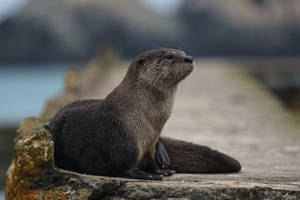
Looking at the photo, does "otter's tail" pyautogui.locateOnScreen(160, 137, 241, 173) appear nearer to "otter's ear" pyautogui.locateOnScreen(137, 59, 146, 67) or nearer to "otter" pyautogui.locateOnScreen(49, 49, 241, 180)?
"otter" pyautogui.locateOnScreen(49, 49, 241, 180)

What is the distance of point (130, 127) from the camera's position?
498 centimetres

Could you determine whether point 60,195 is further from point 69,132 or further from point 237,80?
point 237,80

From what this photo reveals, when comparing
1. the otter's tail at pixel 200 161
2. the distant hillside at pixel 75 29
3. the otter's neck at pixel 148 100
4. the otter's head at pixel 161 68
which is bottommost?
the otter's tail at pixel 200 161

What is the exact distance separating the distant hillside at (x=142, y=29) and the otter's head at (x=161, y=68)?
5977cm

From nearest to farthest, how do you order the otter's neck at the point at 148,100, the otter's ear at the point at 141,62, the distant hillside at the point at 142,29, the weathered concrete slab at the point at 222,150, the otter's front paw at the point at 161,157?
the weathered concrete slab at the point at 222,150 → the otter's neck at the point at 148,100 → the otter's ear at the point at 141,62 → the otter's front paw at the point at 161,157 → the distant hillside at the point at 142,29

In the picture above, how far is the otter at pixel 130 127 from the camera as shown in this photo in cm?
489

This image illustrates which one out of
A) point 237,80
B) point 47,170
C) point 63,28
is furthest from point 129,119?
point 63,28

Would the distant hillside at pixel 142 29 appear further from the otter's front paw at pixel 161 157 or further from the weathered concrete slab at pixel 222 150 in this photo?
the otter's front paw at pixel 161 157

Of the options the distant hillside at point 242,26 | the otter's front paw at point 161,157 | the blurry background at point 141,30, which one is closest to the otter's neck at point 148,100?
the otter's front paw at point 161,157

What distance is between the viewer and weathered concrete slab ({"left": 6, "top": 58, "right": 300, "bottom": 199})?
459cm

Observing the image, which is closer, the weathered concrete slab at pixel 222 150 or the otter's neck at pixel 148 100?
the weathered concrete slab at pixel 222 150

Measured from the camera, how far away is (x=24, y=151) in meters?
4.55

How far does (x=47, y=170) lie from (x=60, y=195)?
224mm

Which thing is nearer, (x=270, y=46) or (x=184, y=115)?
(x=184, y=115)
